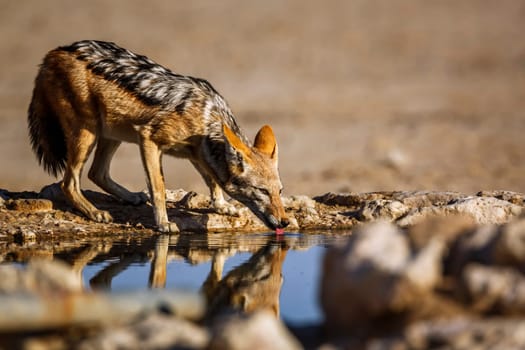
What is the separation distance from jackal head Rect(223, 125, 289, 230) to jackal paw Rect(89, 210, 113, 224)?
43.2 inches

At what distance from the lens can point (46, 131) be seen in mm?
8820

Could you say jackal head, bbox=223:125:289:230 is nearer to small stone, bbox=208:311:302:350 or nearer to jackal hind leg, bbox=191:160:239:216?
jackal hind leg, bbox=191:160:239:216

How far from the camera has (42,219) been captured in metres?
8.24

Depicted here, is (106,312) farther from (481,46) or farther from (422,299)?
(481,46)

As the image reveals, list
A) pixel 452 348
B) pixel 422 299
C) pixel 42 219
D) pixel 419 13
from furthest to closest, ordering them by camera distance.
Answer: pixel 419 13 < pixel 42 219 < pixel 422 299 < pixel 452 348

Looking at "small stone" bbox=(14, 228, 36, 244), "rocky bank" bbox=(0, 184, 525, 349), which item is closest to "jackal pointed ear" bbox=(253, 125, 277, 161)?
"small stone" bbox=(14, 228, 36, 244)

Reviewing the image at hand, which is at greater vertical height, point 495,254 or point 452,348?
point 495,254

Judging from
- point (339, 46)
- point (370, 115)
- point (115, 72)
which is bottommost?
point (115, 72)

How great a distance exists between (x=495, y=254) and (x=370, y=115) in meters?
16.2

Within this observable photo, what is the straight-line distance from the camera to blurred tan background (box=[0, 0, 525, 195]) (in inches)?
645

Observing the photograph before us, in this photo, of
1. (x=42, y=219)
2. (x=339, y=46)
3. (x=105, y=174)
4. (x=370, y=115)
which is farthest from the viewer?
(x=339, y=46)

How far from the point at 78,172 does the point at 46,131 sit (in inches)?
22.6

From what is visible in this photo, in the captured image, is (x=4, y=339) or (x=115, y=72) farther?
(x=115, y=72)

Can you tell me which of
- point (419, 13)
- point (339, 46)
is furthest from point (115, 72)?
point (419, 13)
